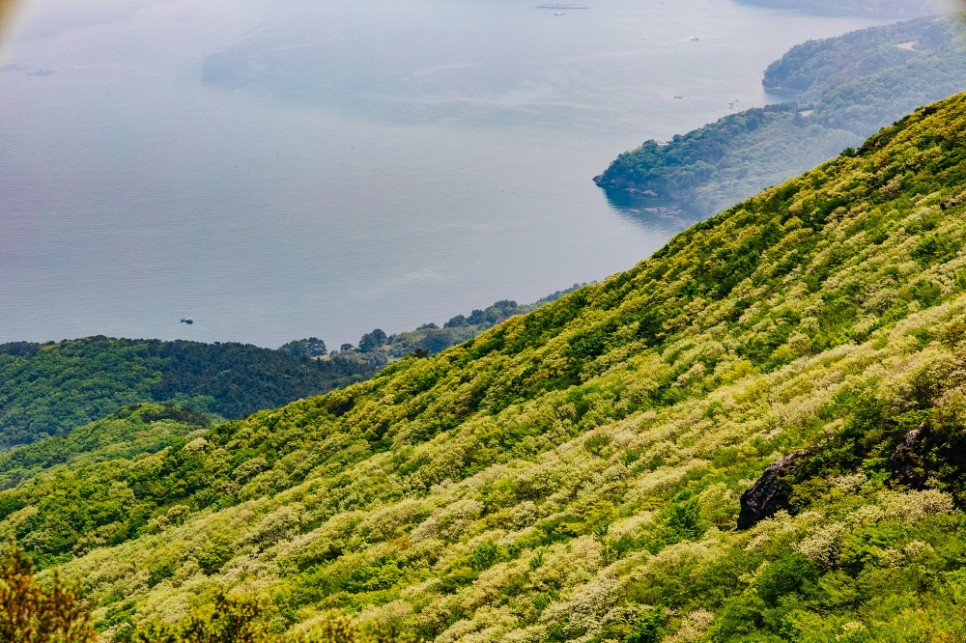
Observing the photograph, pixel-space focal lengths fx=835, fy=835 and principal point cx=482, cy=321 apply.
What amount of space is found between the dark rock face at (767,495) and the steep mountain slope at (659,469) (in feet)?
0.25

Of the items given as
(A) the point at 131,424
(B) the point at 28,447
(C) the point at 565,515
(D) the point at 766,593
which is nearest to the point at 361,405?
(C) the point at 565,515

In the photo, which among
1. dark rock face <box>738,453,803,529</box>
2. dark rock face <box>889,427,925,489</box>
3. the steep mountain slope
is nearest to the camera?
the steep mountain slope

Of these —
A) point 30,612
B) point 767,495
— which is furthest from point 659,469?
point 30,612

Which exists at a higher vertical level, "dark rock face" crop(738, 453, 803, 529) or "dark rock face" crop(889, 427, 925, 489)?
"dark rock face" crop(889, 427, 925, 489)

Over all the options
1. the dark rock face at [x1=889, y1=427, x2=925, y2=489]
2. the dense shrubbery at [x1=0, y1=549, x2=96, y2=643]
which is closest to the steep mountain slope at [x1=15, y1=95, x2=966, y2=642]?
the dark rock face at [x1=889, y1=427, x2=925, y2=489]

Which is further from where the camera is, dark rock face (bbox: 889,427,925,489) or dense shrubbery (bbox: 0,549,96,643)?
dark rock face (bbox: 889,427,925,489)

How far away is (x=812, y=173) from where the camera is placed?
145 feet

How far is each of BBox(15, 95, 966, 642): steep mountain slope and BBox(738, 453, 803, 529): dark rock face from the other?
76 mm

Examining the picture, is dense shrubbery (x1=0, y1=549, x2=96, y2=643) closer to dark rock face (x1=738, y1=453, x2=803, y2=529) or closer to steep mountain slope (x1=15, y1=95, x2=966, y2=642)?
steep mountain slope (x1=15, y1=95, x2=966, y2=642)

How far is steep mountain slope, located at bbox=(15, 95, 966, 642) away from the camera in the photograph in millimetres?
16453

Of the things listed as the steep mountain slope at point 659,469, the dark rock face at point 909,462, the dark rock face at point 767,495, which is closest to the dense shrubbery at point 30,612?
the steep mountain slope at point 659,469

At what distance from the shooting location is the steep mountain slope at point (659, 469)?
16.5m

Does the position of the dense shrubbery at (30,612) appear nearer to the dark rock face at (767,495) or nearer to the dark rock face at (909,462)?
the dark rock face at (767,495)

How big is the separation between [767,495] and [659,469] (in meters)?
5.58
